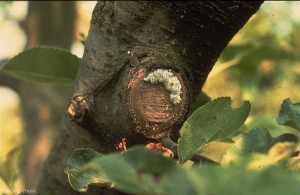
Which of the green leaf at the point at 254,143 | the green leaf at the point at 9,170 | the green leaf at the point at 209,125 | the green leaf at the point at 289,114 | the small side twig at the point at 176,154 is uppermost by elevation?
the green leaf at the point at 289,114

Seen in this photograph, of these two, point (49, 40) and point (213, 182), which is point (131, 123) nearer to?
point (213, 182)

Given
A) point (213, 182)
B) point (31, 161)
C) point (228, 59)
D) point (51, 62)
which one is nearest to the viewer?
point (213, 182)

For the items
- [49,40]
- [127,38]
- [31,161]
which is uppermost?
[127,38]

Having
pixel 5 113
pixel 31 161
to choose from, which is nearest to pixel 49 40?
pixel 31 161

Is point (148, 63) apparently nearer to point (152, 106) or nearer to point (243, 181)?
point (152, 106)

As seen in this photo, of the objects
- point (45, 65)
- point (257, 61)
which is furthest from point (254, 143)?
point (257, 61)

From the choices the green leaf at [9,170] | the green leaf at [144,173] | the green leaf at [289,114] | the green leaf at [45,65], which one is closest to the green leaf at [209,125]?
the green leaf at [289,114]

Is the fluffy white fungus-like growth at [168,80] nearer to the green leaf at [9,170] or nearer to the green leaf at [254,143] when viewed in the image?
the green leaf at [254,143]
